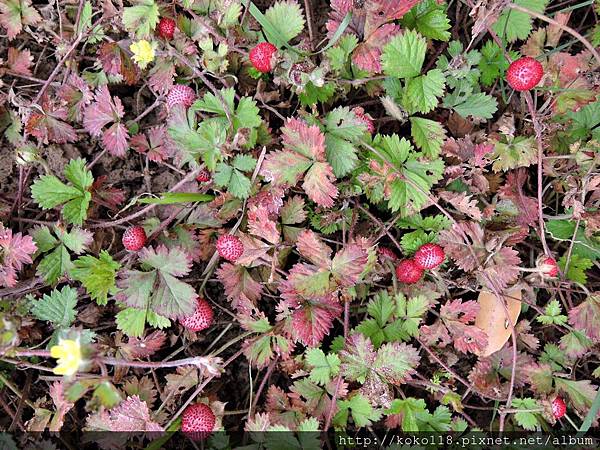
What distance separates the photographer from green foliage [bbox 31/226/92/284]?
2.35 metres

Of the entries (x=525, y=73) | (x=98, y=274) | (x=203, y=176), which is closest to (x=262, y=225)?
(x=203, y=176)

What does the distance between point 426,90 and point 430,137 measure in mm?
205

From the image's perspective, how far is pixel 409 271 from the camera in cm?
239

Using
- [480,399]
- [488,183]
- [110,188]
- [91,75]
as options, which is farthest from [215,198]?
[480,399]

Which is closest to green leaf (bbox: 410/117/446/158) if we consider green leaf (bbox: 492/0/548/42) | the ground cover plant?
the ground cover plant

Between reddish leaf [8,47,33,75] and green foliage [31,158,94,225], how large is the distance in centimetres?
63

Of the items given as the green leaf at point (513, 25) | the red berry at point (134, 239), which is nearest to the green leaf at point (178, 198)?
the red berry at point (134, 239)

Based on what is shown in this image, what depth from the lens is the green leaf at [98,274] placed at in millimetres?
2295

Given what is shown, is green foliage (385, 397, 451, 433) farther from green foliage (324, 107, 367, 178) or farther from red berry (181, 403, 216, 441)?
green foliage (324, 107, 367, 178)

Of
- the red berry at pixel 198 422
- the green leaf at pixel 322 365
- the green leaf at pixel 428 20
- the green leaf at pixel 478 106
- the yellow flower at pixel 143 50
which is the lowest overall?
the red berry at pixel 198 422

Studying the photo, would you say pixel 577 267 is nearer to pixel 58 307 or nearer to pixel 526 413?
pixel 526 413

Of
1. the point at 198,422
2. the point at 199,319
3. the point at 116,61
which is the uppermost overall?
the point at 116,61

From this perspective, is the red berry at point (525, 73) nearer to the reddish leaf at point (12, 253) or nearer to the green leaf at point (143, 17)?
the green leaf at point (143, 17)

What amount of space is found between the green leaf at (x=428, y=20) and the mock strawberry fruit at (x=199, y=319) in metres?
1.57
